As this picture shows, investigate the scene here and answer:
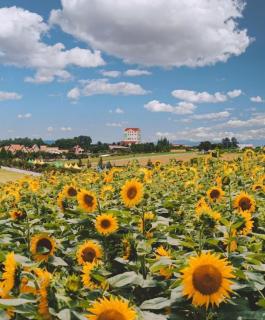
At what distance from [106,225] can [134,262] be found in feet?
3.79

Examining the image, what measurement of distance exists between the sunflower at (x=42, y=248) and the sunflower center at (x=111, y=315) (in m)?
1.86

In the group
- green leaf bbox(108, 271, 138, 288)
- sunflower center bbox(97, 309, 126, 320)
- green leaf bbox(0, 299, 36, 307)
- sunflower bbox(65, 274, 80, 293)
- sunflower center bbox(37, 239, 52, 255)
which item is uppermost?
sunflower bbox(65, 274, 80, 293)

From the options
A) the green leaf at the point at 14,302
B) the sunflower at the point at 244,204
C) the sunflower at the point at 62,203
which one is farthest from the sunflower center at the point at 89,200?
the green leaf at the point at 14,302

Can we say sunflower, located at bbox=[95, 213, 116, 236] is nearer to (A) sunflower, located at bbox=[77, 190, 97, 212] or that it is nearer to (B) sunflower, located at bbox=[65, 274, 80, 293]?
(A) sunflower, located at bbox=[77, 190, 97, 212]

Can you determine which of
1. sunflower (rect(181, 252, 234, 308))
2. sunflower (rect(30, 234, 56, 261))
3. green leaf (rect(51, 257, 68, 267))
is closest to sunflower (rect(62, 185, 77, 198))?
sunflower (rect(30, 234, 56, 261))

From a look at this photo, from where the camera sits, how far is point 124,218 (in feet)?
17.6

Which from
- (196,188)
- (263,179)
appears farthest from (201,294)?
(263,179)

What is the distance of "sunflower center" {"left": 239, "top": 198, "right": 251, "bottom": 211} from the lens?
17.2 feet

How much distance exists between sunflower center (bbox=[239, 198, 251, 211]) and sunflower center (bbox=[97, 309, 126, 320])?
3170mm

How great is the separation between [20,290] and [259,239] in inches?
95.0

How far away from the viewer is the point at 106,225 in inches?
196

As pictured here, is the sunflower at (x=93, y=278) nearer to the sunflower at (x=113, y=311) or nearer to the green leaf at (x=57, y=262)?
the green leaf at (x=57, y=262)

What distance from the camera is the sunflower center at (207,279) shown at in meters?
2.71

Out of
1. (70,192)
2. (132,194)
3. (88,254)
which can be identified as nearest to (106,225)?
(88,254)
